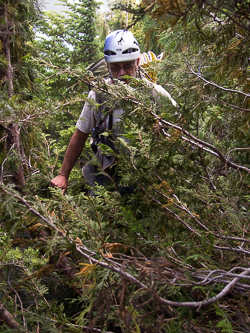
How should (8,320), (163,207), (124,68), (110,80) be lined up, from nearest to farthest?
(8,320) < (163,207) < (110,80) < (124,68)

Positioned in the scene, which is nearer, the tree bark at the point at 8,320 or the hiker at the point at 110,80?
the tree bark at the point at 8,320

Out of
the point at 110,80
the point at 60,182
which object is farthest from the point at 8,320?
the point at 110,80

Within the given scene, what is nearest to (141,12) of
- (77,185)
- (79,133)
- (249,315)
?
(249,315)

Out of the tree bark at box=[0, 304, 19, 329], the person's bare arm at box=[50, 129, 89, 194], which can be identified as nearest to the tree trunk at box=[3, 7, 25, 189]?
the person's bare arm at box=[50, 129, 89, 194]

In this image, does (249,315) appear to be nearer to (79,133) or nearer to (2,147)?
(79,133)

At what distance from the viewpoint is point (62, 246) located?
154cm

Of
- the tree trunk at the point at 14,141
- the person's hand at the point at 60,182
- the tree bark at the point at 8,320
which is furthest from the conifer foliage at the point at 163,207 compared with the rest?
the tree trunk at the point at 14,141

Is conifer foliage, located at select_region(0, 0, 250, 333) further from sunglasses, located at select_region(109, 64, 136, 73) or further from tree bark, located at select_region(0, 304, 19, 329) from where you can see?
sunglasses, located at select_region(109, 64, 136, 73)

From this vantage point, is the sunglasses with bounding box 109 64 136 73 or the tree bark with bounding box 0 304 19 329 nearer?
the tree bark with bounding box 0 304 19 329

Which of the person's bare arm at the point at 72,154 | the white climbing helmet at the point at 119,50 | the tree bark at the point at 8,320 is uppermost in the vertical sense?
the white climbing helmet at the point at 119,50

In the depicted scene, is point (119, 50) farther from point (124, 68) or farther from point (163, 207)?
point (163, 207)

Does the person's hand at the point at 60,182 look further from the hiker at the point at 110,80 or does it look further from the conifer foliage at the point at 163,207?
the conifer foliage at the point at 163,207

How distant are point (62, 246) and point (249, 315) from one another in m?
1.31

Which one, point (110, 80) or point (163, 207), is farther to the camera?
point (110, 80)
